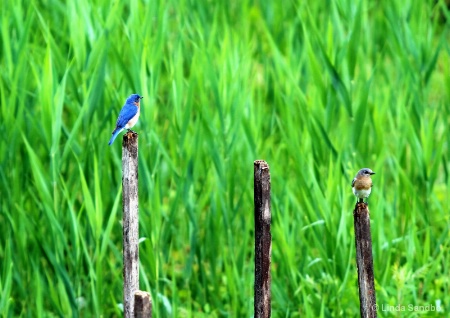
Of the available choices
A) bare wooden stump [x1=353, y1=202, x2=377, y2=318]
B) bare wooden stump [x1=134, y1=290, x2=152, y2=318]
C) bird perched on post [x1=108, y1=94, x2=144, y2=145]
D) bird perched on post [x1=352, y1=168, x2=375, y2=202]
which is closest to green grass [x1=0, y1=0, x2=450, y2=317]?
bird perched on post [x1=108, y1=94, x2=144, y2=145]

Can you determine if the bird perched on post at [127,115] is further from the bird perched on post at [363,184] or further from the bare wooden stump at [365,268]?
the bare wooden stump at [365,268]

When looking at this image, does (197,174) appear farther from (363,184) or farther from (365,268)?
(365,268)

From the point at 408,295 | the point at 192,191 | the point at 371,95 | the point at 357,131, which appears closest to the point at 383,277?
the point at 408,295

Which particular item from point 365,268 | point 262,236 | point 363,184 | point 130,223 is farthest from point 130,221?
point 363,184

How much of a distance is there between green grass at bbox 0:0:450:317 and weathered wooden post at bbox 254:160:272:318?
1189 mm

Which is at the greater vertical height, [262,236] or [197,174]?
[197,174]

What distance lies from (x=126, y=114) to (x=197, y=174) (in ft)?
4.01

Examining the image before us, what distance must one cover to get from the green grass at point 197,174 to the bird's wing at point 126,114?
0.46 metres

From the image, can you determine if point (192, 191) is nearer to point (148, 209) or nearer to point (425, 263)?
point (148, 209)

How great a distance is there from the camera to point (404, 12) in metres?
5.52

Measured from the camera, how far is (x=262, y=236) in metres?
2.78

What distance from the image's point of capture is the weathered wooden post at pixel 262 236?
2.76m

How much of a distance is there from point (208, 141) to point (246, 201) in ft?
1.62

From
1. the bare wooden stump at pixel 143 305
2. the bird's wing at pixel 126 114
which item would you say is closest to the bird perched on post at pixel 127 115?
the bird's wing at pixel 126 114
